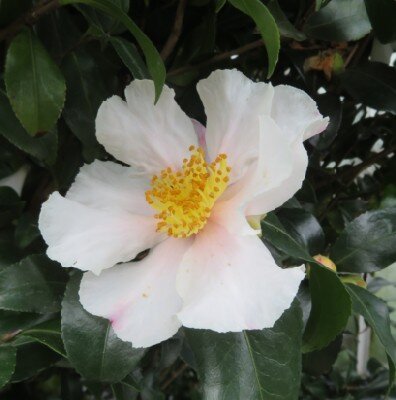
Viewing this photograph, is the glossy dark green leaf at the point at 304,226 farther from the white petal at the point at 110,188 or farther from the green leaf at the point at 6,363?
the green leaf at the point at 6,363

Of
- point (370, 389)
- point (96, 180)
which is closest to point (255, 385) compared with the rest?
point (96, 180)

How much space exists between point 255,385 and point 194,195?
0.22 m

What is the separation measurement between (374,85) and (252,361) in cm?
45

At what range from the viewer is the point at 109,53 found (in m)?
0.81

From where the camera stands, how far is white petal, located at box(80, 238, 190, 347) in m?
0.58

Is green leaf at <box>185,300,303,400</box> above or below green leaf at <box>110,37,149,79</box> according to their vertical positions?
below

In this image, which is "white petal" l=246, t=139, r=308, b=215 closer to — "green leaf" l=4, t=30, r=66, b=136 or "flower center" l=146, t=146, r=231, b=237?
"flower center" l=146, t=146, r=231, b=237

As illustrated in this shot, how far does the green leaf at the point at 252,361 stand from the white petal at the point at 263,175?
136 millimetres

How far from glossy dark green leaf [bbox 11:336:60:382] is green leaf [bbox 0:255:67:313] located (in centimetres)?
A: 6

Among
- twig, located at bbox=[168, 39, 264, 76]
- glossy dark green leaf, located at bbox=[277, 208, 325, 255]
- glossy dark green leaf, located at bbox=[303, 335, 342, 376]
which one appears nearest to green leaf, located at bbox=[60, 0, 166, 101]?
twig, located at bbox=[168, 39, 264, 76]

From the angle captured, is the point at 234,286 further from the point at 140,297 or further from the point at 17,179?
the point at 17,179

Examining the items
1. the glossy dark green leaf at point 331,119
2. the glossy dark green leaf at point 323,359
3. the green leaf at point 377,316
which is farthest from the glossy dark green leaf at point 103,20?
the glossy dark green leaf at point 323,359

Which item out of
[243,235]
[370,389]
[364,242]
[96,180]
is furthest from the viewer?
[370,389]

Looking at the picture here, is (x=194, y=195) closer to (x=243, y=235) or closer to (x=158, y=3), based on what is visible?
(x=243, y=235)
